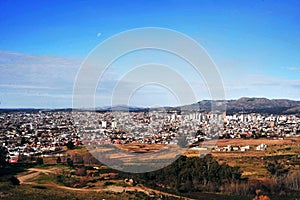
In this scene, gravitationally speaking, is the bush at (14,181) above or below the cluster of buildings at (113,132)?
below

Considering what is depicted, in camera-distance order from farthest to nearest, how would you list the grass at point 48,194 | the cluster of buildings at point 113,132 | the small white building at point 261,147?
1. the small white building at point 261,147
2. the cluster of buildings at point 113,132
3. the grass at point 48,194

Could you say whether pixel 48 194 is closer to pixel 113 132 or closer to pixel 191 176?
pixel 191 176

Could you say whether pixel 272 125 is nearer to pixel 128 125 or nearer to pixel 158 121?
pixel 158 121

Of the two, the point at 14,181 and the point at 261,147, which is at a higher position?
the point at 261,147

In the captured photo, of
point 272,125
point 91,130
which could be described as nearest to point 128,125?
point 91,130

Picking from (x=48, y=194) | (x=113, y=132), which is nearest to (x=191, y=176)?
(x=48, y=194)

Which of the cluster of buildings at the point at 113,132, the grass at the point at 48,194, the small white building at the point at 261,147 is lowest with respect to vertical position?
the grass at the point at 48,194

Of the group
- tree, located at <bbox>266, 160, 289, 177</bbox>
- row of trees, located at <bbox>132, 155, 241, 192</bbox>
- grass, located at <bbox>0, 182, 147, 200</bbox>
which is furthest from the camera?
tree, located at <bbox>266, 160, 289, 177</bbox>

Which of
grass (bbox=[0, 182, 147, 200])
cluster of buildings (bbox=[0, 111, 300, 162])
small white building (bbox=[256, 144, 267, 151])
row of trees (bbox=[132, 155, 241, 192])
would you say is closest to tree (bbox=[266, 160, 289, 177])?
row of trees (bbox=[132, 155, 241, 192])

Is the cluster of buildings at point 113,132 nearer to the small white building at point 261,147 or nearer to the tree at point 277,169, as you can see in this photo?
the small white building at point 261,147

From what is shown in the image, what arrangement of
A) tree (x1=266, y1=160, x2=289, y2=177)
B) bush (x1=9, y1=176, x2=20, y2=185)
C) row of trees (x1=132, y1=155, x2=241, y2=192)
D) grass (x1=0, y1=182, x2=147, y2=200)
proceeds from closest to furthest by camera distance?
grass (x1=0, y1=182, x2=147, y2=200) < bush (x1=9, y1=176, x2=20, y2=185) < row of trees (x1=132, y1=155, x2=241, y2=192) < tree (x1=266, y1=160, x2=289, y2=177)

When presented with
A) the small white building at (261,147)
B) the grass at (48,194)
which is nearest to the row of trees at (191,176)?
the grass at (48,194)

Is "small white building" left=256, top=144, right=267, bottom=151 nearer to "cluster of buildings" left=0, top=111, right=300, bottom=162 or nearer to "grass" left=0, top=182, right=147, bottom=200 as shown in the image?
"cluster of buildings" left=0, top=111, right=300, bottom=162
